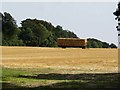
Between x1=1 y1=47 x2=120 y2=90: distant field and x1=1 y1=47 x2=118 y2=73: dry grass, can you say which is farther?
x1=1 y1=47 x2=118 y2=73: dry grass

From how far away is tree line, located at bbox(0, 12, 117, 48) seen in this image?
10800 centimetres

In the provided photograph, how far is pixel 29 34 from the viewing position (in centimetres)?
12225

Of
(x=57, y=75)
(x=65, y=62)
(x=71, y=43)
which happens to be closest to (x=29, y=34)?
(x=71, y=43)

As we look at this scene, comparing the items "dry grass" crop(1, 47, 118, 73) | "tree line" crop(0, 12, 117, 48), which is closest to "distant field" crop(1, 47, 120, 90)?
"dry grass" crop(1, 47, 118, 73)

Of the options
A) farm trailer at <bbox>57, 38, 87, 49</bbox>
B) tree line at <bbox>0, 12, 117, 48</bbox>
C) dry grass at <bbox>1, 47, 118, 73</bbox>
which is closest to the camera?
dry grass at <bbox>1, 47, 118, 73</bbox>

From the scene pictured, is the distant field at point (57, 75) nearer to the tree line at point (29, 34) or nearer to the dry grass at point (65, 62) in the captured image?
the dry grass at point (65, 62)

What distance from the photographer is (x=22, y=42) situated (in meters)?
112

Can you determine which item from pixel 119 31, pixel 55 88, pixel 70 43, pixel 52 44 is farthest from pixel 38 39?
pixel 55 88

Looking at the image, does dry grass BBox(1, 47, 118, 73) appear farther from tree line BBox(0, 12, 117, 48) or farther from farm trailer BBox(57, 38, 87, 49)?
tree line BBox(0, 12, 117, 48)

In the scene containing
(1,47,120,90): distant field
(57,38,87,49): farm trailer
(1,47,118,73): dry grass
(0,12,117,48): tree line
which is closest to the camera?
(1,47,120,90): distant field

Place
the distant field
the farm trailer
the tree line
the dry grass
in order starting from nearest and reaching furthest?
the distant field < the dry grass < the farm trailer < the tree line

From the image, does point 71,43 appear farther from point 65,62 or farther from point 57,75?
point 57,75

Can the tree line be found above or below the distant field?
above

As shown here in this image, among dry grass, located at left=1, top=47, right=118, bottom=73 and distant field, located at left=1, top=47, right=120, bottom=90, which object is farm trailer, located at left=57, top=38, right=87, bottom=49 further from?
distant field, located at left=1, top=47, right=120, bottom=90
